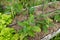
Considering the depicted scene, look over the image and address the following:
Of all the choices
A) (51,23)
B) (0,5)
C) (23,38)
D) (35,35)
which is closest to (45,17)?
(51,23)

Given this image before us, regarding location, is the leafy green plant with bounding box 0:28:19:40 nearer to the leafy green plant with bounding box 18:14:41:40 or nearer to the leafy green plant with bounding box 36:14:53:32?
the leafy green plant with bounding box 18:14:41:40

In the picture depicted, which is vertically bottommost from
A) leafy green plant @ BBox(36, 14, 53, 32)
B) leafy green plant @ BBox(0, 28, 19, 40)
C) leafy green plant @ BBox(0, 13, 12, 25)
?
leafy green plant @ BBox(0, 28, 19, 40)

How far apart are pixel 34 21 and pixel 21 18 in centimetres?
37

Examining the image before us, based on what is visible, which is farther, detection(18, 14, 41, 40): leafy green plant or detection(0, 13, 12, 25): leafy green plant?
detection(0, 13, 12, 25): leafy green plant

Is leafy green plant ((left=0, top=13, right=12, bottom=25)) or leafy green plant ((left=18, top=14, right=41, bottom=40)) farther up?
leafy green plant ((left=0, top=13, right=12, bottom=25))

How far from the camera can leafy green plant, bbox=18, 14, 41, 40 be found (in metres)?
3.57

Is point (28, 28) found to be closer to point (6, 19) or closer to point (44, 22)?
point (44, 22)

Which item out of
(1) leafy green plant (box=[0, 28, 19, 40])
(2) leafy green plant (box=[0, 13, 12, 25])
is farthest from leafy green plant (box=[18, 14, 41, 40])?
(2) leafy green plant (box=[0, 13, 12, 25])

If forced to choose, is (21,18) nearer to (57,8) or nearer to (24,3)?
(24,3)

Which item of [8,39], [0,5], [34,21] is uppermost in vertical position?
[0,5]

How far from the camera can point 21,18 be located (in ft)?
13.5

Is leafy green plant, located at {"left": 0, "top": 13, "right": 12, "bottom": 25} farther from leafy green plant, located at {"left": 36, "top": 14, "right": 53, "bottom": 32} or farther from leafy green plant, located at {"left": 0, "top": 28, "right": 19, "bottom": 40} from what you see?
leafy green plant, located at {"left": 36, "top": 14, "right": 53, "bottom": 32}

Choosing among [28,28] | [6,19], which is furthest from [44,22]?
[6,19]

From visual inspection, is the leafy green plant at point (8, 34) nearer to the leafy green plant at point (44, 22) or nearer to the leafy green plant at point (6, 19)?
the leafy green plant at point (6, 19)
